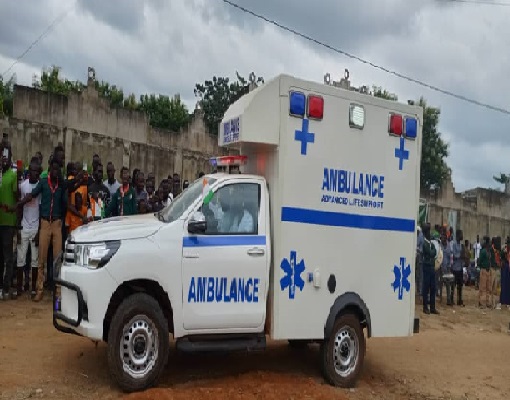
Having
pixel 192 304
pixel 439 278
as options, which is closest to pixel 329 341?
pixel 192 304

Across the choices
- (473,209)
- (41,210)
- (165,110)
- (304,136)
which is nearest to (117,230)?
(304,136)

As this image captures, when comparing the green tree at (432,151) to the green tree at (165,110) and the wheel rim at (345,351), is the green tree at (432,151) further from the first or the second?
the wheel rim at (345,351)

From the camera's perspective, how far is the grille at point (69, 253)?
21.4ft

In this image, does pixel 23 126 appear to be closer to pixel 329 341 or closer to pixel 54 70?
pixel 329 341

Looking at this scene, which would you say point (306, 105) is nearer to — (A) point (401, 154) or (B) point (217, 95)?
(A) point (401, 154)

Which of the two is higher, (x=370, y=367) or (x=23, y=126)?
(x=23, y=126)

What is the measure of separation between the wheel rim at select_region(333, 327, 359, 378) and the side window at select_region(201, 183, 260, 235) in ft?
6.04

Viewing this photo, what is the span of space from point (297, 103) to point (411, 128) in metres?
1.96

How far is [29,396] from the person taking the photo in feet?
20.7

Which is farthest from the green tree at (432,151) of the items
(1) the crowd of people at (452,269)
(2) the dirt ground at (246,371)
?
(2) the dirt ground at (246,371)

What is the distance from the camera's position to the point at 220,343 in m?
6.96

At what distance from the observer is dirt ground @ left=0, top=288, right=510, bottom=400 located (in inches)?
262

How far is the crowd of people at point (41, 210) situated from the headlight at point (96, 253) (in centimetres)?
443

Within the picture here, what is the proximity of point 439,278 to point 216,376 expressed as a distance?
1174 cm
